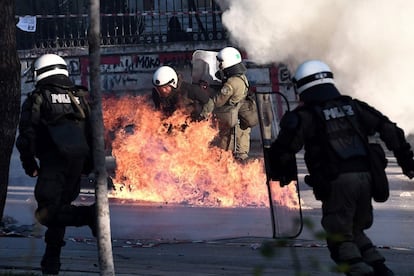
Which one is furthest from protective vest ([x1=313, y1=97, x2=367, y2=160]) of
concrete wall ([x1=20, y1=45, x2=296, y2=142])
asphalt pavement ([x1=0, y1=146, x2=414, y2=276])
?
concrete wall ([x1=20, y1=45, x2=296, y2=142])

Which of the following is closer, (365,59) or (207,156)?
(207,156)

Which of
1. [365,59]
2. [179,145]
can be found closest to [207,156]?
[179,145]

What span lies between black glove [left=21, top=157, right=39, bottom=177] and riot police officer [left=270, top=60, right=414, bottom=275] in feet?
5.54

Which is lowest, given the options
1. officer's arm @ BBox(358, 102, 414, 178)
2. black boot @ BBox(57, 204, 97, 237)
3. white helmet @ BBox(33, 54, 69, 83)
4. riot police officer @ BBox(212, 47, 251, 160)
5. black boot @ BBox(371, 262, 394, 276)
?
black boot @ BBox(371, 262, 394, 276)

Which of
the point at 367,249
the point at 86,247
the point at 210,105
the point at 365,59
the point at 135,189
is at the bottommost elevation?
the point at 367,249

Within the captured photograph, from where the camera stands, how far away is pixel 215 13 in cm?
2002

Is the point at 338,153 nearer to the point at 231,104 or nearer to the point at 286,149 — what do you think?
the point at 286,149

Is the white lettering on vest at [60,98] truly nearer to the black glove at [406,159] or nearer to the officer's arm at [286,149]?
the officer's arm at [286,149]

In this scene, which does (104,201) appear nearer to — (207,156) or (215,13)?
(207,156)

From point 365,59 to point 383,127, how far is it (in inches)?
336

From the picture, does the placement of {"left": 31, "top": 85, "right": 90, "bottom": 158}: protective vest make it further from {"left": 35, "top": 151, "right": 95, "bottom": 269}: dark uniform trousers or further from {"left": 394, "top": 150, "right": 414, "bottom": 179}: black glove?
{"left": 394, "top": 150, "right": 414, "bottom": 179}: black glove

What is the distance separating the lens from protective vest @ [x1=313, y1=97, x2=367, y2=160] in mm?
6668

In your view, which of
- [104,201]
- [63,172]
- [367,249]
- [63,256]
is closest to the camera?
[104,201]

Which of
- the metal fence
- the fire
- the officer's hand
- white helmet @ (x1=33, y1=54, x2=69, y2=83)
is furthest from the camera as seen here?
the metal fence
